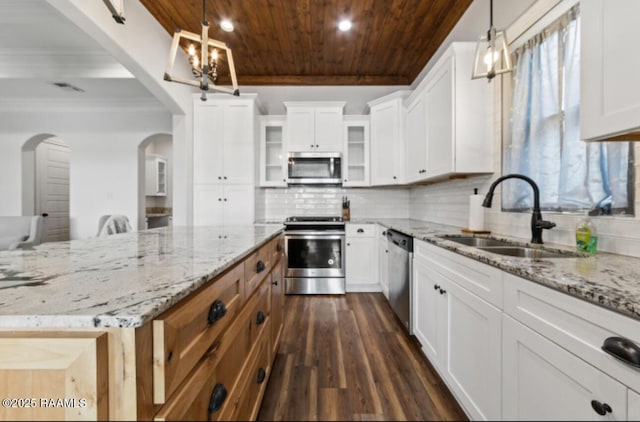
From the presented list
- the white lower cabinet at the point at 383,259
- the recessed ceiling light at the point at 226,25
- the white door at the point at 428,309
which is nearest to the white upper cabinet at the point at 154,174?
the recessed ceiling light at the point at 226,25

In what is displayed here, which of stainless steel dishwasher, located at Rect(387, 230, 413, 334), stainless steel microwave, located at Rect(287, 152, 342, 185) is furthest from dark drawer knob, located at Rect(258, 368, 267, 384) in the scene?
stainless steel microwave, located at Rect(287, 152, 342, 185)

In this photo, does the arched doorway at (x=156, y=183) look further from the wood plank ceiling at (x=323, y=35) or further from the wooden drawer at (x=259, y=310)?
the wooden drawer at (x=259, y=310)

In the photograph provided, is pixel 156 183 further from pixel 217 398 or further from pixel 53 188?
pixel 217 398

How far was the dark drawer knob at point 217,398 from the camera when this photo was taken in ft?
2.35

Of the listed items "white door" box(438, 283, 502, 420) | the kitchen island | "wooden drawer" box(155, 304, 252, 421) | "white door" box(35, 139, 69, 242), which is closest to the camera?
the kitchen island

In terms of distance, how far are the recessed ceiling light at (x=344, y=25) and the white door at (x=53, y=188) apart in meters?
6.45

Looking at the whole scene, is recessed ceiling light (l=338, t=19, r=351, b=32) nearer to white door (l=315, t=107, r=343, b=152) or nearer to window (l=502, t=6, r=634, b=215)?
white door (l=315, t=107, r=343, b=152)

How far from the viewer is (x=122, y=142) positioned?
4629 millimetres

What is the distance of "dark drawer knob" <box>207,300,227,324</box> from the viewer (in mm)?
714

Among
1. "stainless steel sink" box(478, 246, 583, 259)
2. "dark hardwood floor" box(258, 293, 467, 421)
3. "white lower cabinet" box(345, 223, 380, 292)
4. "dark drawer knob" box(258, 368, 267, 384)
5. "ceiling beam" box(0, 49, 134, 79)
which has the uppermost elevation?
"ceiling beam" box(0, 49, 134, 79)

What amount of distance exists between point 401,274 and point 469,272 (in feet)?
3.43

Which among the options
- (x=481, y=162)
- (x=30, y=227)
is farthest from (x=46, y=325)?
(x=30, y=227)

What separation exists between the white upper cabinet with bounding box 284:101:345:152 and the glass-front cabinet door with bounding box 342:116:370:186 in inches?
6.3

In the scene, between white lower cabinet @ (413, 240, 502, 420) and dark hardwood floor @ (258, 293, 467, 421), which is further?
dark hardwood floor @ (258, 293, 467, 421)
